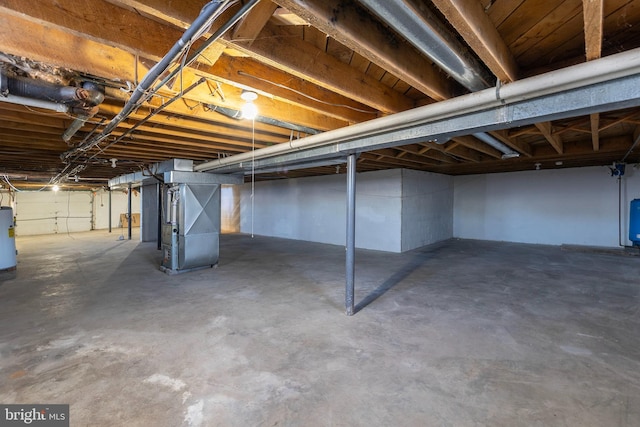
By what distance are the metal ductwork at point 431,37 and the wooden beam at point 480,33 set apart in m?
0.09

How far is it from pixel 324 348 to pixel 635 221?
7340 millimetres

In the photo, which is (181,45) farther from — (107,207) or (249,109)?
(107,207)

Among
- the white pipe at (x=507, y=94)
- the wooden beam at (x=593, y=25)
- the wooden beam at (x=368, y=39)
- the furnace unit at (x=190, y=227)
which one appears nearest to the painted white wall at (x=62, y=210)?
the furnace unit at (x=190, y=227)

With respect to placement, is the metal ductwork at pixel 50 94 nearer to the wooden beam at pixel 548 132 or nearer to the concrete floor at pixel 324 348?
the concrete floor at pixel 324 348

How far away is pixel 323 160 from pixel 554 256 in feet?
18.3

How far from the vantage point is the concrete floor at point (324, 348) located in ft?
5.58

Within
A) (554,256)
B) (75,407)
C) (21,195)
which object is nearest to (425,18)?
(75,407)

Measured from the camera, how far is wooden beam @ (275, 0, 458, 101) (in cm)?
113

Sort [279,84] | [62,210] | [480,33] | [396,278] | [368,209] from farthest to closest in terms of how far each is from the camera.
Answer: [62,210] < [368,209] < [396,278] < [279,84] < [480,33]

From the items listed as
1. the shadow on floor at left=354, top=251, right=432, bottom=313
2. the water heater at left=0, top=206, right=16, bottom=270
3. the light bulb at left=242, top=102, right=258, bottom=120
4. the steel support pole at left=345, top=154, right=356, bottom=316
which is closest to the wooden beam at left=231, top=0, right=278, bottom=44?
the light bulb at left=242, top=102, right=258, bottom=120

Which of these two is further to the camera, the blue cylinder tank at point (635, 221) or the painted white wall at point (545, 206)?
the painted white wall at point (545, 206)

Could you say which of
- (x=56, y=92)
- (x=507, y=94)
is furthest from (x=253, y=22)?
(x=507, y=94)

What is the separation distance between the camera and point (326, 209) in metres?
8.20

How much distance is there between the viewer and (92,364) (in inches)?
84.6
